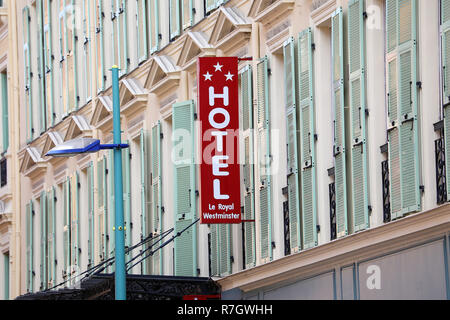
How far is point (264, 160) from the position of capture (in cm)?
2792

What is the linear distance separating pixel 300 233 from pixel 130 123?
31.1 ft

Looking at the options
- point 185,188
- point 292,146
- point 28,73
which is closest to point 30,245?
point 28,73

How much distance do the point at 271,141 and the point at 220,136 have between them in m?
0.82

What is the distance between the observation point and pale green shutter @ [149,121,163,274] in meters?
32.7

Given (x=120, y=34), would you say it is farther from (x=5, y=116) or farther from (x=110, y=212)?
(x=5, y=116)

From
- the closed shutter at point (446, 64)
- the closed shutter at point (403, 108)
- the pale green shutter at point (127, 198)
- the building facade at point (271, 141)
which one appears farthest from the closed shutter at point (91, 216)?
the closed shutter at point (446, 64)

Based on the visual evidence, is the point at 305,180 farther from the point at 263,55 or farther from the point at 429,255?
the point at 429,255

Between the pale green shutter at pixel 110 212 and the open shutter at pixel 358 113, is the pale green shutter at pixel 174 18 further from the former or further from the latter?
the open shutter at pixel 358 113

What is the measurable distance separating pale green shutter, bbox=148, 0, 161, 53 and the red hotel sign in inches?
236

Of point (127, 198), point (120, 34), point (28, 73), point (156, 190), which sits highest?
point (28, 73)

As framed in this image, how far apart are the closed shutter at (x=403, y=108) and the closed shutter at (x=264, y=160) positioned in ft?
15.8

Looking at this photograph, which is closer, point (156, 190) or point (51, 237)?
point (156, 190)

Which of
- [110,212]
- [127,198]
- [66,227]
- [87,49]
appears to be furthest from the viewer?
[66,227]

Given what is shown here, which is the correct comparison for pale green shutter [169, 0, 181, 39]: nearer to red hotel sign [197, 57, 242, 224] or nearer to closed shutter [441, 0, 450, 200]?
red hotel sign [197, 57, 242, 224]
